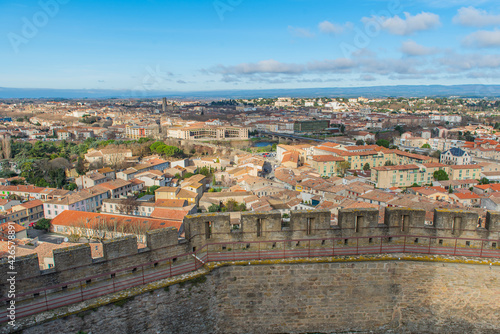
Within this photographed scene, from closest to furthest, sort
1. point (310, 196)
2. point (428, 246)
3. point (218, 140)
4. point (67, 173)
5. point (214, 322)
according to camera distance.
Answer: point (214, 322) < point (428, 246) < point (310, 196) < point (67, 173) < point (218, 140)

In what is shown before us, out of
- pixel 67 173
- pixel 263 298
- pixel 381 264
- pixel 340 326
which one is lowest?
pixel 67 173

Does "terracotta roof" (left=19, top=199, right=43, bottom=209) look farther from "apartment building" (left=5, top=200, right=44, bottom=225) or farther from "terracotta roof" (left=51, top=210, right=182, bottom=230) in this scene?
"terracotta roof" (left=51, top=210, right=182, bottom=230)

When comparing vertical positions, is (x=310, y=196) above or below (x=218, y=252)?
below

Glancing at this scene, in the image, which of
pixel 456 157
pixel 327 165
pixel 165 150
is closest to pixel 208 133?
pixel 165 150

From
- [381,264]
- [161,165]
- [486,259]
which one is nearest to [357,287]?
[381,264]

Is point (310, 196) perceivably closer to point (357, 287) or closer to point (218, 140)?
point (357, 287)

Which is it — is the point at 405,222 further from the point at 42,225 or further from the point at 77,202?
the point at 77,202

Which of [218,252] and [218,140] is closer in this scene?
[218,252]

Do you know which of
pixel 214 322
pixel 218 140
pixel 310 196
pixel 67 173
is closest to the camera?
pixel 214 322
